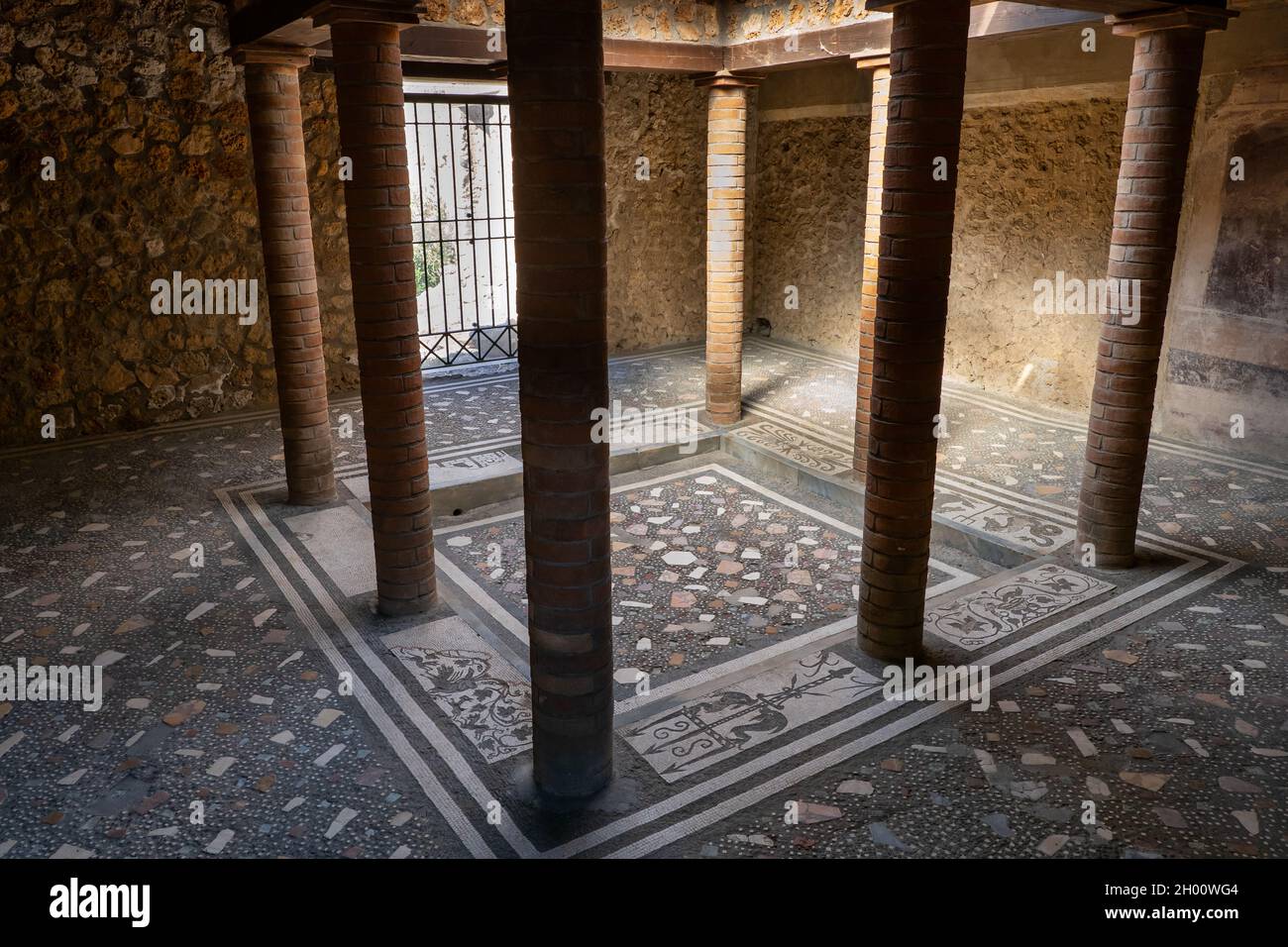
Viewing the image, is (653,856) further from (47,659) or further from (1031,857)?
(47,659)

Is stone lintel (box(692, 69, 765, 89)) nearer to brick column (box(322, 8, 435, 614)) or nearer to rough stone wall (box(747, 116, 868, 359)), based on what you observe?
rough stone wall (box(747, 116, 868, 359))

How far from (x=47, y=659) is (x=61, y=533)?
1534 millimetres

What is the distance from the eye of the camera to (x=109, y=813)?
126 inches

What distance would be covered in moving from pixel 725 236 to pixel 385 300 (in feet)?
12.1

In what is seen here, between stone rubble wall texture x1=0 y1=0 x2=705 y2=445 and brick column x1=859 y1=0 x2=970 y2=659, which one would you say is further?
stone rubble wall texture x1=0 y1=0 x2=705 y2=445

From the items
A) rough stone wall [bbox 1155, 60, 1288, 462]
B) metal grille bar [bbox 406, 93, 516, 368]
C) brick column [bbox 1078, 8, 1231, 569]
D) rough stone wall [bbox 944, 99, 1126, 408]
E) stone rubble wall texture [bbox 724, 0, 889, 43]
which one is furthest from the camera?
metal grille bar [bbox 406, 93, 516, 368]

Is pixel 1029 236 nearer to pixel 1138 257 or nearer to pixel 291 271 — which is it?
pixel 1138 257

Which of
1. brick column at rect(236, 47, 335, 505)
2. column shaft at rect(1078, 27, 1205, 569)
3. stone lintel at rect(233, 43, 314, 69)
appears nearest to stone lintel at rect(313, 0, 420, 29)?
stone lintel at rect(233, 43, 314, 69)

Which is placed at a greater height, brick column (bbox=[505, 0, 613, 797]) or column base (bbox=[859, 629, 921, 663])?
brick column (bbox=[505, 0, 613, 797])

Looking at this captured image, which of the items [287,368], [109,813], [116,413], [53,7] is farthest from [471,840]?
[53,7]

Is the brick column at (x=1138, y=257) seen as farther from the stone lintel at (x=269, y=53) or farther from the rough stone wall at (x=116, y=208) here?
the rough stone wall at (x=116, y=208)

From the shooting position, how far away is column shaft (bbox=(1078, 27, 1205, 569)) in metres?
4.35

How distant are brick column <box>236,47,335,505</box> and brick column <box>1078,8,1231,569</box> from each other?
4232 mm

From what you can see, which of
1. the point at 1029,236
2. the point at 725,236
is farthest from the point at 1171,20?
the point at 1029,236
